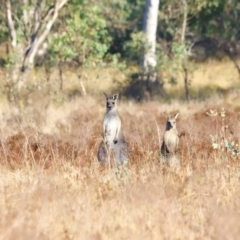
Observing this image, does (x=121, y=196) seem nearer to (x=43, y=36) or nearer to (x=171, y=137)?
(x=171, y=137)

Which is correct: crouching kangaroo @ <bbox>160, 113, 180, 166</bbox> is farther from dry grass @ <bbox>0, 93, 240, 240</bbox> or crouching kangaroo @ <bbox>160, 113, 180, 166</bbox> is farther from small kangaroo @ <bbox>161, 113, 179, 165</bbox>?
dry grass @ <bbox>0, 93, 240, 240</bbox>

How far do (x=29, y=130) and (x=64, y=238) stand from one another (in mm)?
8040

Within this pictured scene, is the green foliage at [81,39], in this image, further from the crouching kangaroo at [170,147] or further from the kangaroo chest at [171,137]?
the kangaroo chest at [171,137]

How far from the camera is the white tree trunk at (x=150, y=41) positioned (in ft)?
96.0

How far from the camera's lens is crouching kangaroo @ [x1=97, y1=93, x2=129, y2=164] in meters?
10.5

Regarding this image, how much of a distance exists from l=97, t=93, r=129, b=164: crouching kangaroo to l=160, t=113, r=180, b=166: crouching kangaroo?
0.50m

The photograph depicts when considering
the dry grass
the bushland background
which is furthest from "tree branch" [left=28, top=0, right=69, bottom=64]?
the dry grass

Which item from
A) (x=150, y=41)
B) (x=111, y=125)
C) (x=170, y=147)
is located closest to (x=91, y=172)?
(x=170, y=147)

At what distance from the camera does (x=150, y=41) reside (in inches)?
1163

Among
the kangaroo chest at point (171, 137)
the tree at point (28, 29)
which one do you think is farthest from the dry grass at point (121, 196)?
the tree at point (28, 29)

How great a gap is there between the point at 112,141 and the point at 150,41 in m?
18.5

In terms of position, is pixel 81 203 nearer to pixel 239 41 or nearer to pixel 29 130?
pixel 29 130

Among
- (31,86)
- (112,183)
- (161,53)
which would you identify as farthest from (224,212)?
(161,53)

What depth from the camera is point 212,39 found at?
130ft
